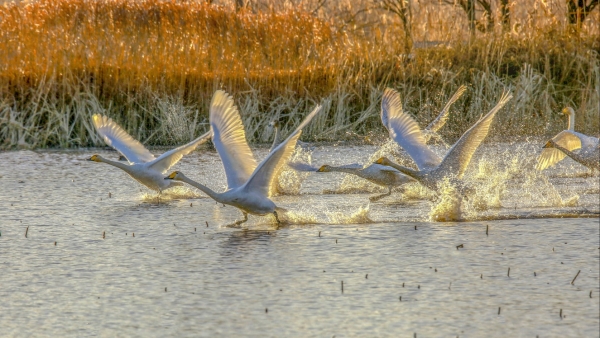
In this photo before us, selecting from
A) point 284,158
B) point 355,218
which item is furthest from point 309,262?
point 355,218

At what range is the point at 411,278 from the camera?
7199 mm

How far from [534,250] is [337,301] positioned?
209cm

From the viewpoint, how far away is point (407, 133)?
35.8 feet

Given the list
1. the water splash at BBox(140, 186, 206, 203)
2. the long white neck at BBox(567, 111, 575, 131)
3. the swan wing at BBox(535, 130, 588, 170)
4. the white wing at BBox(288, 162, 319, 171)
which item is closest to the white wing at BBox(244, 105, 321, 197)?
the white wing at BBox(288, 162, 319, 171)

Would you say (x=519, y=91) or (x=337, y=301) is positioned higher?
(x=337, y=301)

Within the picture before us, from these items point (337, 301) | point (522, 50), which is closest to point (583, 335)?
point (337, 301)

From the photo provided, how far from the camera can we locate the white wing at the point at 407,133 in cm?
1025

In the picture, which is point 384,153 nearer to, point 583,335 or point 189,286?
point 189,286

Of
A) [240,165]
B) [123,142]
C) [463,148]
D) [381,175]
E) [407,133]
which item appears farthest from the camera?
[123,142]

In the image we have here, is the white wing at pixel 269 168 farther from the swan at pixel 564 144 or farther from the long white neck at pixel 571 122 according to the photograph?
the long white neck at pixel 571 122

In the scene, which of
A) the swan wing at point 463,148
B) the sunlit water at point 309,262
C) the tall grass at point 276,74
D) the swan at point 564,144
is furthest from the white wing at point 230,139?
the tall grass at point 276,74

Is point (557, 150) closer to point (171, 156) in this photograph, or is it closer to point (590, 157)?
point (590, 157)

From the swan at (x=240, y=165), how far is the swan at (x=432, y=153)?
55.6 inches

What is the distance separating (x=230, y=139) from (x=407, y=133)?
6.67ft
